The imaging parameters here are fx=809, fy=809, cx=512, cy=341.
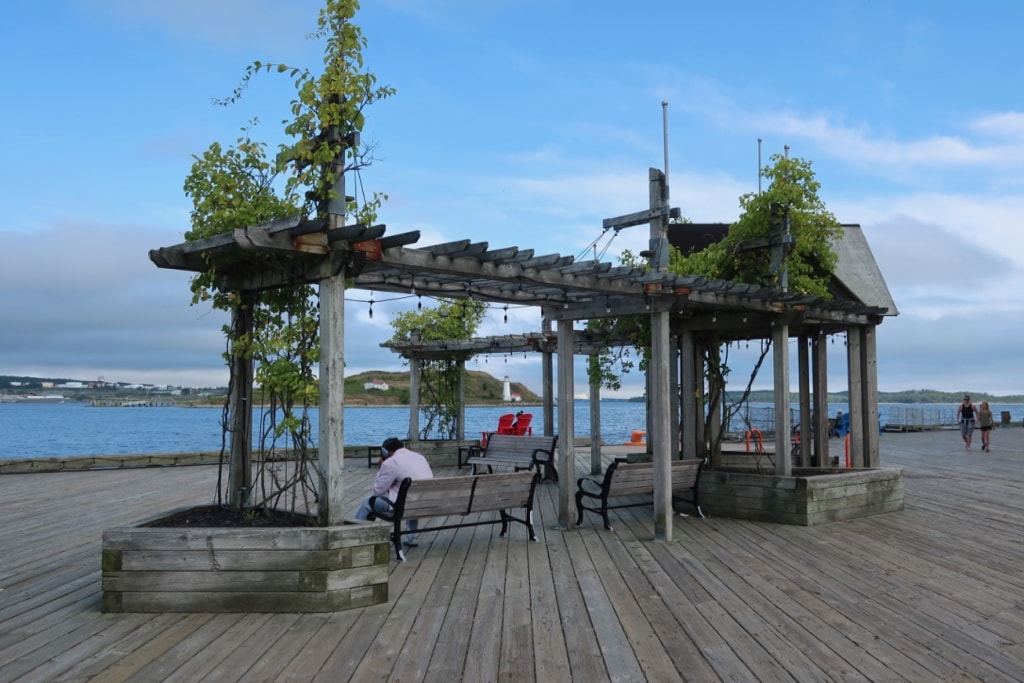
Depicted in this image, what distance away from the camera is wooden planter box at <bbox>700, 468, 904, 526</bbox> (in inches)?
340

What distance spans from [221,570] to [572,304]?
465 centimetres

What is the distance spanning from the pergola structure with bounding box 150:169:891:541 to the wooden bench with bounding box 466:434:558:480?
199 centimetres

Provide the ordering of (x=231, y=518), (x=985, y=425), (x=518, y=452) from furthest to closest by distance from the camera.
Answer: (x=985, y=425) → (x=518, y=452) → (x=231, y=518)

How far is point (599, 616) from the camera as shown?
5.13 m

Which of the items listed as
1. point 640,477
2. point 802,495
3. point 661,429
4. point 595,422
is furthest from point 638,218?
point 595,422

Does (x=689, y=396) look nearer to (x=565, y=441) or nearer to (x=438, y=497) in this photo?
(x=565, y=441)

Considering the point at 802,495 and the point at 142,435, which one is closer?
the point at 802,495

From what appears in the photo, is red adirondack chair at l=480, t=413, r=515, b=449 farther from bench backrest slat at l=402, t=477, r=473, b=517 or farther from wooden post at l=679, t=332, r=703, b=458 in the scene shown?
bench backrest slat at l=402, t=477, r=473, b=517

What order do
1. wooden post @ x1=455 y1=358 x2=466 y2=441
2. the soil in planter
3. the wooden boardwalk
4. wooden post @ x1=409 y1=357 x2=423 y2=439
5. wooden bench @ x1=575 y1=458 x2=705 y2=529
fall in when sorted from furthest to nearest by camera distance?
wooden post @ x1=455 y1=358 x2=466 y2=441
wooden post @ x1=409 y1=357 x2=423 y2=439
wooden bench @ x1=575 y1=458 x2=705 y2=529
the soil in planter
the wooden boardwalk

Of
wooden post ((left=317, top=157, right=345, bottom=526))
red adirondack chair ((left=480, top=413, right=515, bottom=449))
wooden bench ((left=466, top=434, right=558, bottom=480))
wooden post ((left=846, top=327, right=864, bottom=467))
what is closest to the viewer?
wooden post ((left=317, top=157, right=345, bottom=526))

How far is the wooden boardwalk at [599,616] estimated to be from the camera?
4.20 meters

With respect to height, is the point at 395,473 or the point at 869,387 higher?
the point at 869,387

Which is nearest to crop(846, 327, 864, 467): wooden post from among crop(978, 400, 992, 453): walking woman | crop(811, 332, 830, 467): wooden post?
crop(811, 332, 830, 467): wooden post

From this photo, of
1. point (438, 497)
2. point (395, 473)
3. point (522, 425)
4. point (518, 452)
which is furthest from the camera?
point (522, 425)
